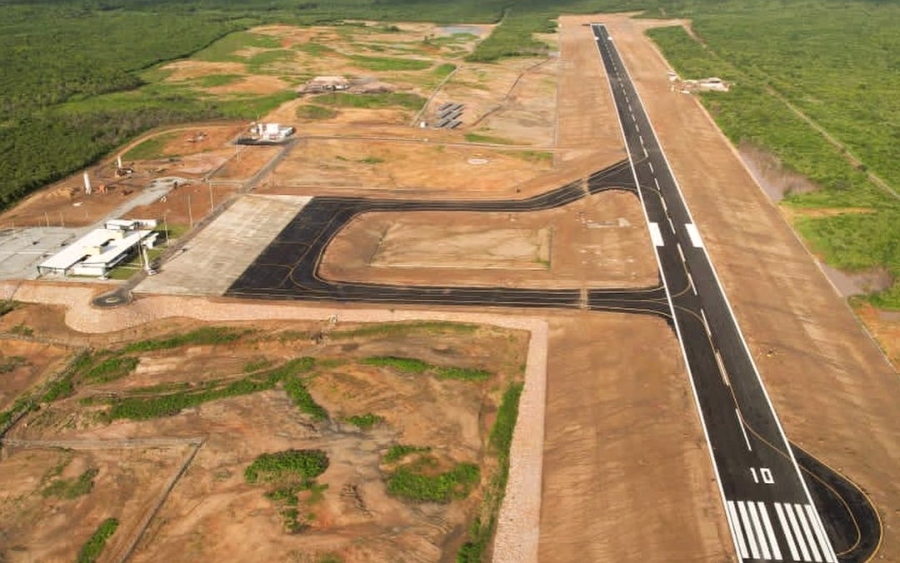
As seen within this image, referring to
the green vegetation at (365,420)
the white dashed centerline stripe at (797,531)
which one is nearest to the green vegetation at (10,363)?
the green vegetation at (365,420)

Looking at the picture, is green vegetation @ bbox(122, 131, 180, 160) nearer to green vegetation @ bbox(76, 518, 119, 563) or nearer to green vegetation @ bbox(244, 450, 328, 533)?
green vegetation @ bbox(244, 450, 328, 533)

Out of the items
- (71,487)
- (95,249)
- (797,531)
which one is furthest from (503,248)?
(71,487)

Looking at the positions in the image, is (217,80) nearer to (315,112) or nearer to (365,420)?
(315,112)

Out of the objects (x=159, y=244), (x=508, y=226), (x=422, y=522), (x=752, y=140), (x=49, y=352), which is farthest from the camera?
(x=752, y=140)

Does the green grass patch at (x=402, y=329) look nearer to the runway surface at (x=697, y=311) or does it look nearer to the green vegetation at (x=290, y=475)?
the runway surface at (x=697, y=311)

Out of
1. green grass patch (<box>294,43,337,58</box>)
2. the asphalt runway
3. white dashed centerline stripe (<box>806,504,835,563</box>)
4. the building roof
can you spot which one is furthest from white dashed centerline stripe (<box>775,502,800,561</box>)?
green grass patch (<box>294,43,337,58</box>)

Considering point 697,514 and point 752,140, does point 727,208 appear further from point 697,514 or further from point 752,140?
point 697,514

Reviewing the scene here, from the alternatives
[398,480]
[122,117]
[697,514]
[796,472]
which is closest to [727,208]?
[796,472]
